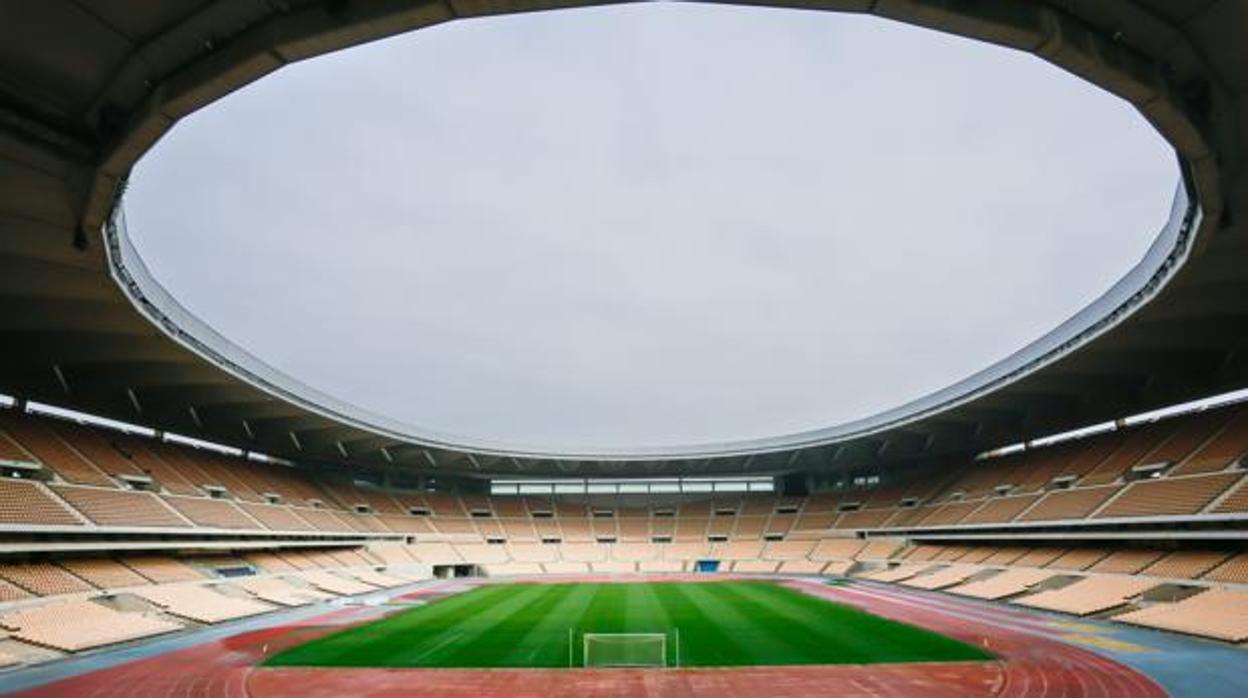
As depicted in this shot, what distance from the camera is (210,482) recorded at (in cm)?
4159

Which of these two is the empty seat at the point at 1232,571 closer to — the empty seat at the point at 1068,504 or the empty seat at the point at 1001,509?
the empty seat at the point at 1068,504

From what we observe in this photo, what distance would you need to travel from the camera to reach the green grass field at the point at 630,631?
22.4 m

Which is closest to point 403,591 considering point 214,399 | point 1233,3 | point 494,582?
point 494,582

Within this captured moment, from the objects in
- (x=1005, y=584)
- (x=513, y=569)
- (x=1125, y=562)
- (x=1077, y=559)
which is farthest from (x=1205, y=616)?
(x=513, y=569)

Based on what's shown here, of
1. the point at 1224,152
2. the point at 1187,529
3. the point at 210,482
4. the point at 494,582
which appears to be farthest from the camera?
the point at 494,582

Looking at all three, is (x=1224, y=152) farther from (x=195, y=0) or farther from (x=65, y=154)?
(x=65, y=154)

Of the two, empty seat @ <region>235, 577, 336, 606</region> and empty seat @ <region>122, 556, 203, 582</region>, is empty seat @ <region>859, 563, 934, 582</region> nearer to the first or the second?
empty seat @ <region>235, 577, 336, 606</region>

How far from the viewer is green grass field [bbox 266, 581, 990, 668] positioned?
22.4 m

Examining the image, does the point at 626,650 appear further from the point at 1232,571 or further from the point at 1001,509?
the point at 1001,509

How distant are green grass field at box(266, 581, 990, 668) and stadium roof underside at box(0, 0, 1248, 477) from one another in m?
12.7

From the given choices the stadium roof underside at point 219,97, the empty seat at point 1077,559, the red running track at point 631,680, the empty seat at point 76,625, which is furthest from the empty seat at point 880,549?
the empty seat at point 76,625

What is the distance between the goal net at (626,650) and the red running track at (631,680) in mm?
1081

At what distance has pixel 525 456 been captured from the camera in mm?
62500

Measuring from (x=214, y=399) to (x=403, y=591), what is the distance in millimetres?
15759
